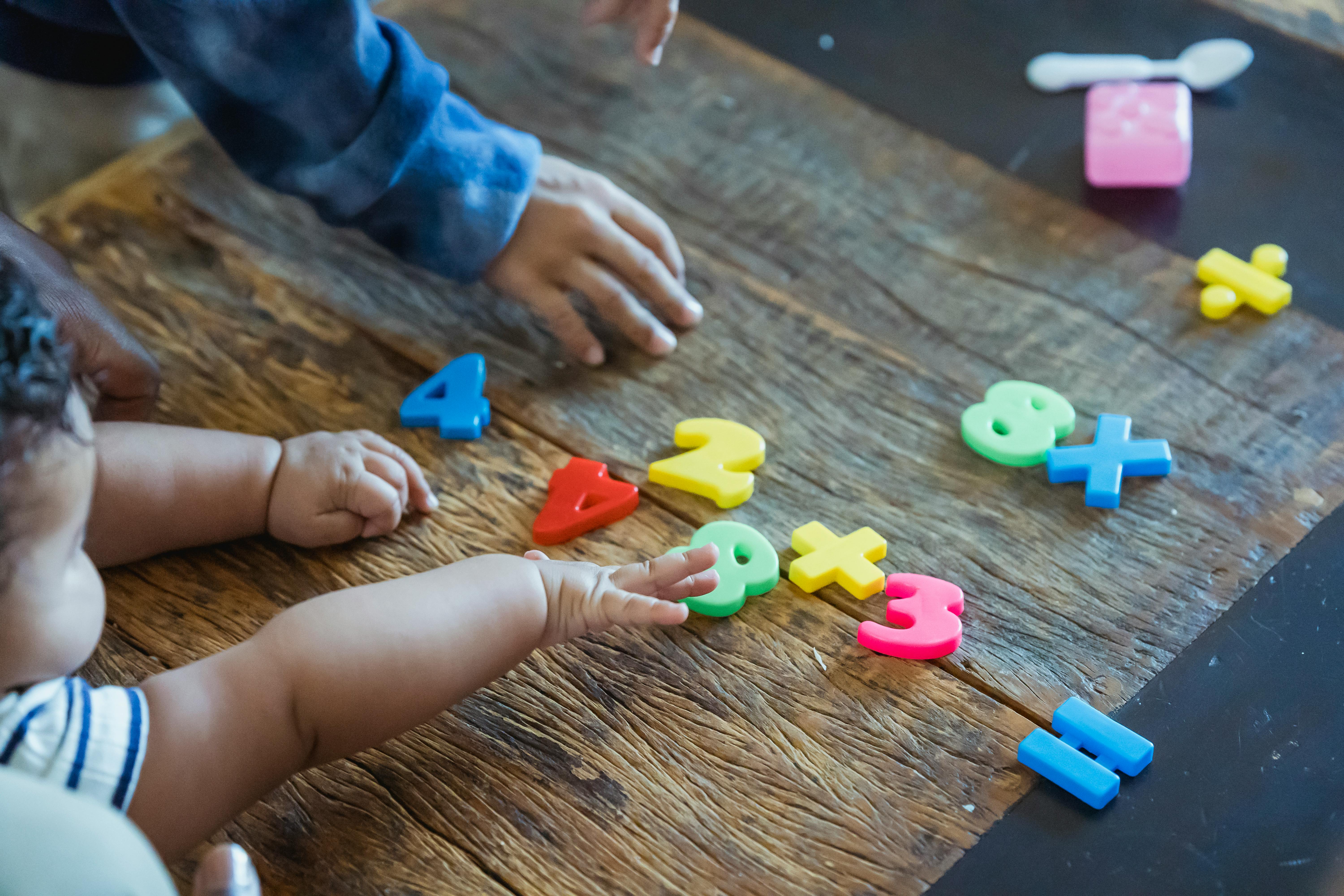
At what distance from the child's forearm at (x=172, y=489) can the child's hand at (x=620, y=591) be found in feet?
0.81

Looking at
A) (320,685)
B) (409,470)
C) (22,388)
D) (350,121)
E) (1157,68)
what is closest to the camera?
(22,388)

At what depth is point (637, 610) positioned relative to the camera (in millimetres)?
778

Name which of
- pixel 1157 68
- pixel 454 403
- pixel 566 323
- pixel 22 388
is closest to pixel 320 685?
pixel 22 388

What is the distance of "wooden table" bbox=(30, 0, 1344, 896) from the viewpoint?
73 cm

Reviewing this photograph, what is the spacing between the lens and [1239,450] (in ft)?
3.04

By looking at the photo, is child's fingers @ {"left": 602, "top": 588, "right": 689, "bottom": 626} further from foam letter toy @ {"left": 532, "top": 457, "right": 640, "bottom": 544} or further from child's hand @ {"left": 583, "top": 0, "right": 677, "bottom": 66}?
child's hand @ {"left": 583, "top": 0, "right": 677, "bottom": 66}

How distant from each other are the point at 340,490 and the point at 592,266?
1.06 feet

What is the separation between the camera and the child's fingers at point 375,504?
88cm

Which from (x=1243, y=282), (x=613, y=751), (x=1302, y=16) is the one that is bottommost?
(x=613, y=751)

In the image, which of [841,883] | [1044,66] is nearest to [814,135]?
[1044,66]

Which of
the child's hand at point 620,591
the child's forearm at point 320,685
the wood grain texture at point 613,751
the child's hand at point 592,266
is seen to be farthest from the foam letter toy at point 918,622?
the child's hand at point 592,266

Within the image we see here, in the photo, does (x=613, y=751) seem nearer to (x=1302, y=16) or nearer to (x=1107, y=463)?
(x=1107, y=463)

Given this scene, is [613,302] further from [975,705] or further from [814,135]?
[975,705]

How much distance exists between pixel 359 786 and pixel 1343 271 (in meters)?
0.94
